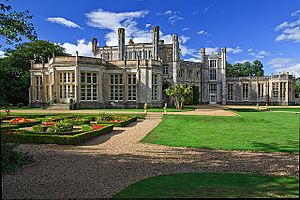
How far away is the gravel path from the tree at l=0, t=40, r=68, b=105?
32.3 m

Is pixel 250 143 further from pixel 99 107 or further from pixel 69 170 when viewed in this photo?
pixel 99 107

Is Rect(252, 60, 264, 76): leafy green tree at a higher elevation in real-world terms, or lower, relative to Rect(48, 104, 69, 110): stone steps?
higher

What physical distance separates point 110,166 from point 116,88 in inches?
1105

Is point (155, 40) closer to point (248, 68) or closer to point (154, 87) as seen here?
point (154, 87)

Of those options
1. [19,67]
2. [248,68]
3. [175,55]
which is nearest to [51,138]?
[175,55]

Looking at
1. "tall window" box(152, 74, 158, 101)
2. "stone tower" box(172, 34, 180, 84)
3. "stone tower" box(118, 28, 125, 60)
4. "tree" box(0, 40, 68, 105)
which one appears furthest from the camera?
"stone tower" box(172, 34, 180, 84)

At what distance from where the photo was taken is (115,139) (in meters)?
12.6

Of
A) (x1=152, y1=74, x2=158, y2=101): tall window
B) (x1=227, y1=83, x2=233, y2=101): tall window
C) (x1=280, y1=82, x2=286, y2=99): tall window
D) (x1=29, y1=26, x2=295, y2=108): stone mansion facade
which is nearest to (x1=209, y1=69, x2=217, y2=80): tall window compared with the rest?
(x1=227, y1=83, x2=233, y2=101): tall window

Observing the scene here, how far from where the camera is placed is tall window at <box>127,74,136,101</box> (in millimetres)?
34656

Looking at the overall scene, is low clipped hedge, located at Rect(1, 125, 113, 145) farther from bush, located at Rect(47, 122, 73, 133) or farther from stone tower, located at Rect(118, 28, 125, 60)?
stone tower, located at Rect(118, 28, 125, 60)

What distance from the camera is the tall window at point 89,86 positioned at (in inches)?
1264

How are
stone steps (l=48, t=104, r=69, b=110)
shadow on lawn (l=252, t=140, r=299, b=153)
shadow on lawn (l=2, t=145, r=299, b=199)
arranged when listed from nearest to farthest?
shadow on lawn (l=2, t=145, r=299, b=199) → shadow on lawn (l=252, t=140, r=299, b=153) → stone steps (l=48, t=104, r=69, b=110)

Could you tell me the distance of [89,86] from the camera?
107 ft

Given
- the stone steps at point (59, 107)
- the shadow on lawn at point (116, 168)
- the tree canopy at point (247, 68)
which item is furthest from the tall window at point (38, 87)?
the tree canopy at point (247, 68)
